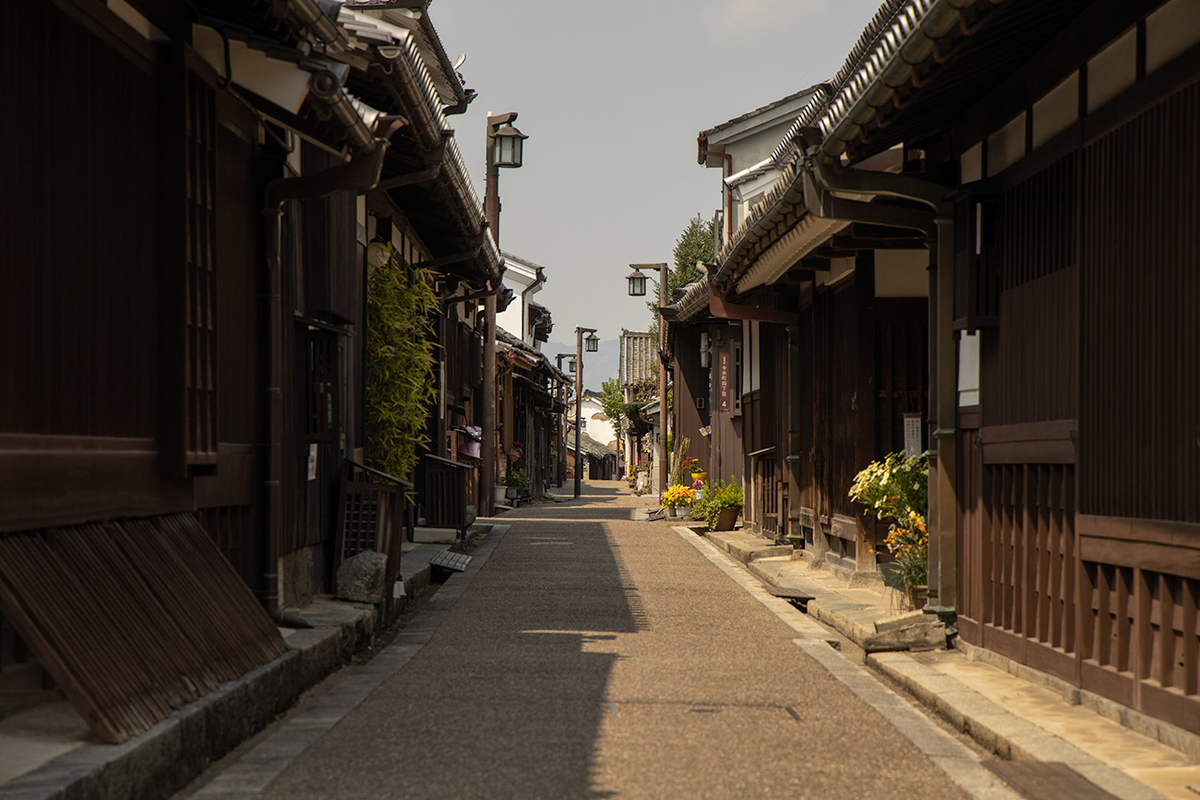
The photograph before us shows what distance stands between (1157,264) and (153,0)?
5.61 metres

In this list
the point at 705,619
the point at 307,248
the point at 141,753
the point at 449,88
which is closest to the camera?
the point at 141,753

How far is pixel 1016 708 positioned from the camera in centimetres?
749

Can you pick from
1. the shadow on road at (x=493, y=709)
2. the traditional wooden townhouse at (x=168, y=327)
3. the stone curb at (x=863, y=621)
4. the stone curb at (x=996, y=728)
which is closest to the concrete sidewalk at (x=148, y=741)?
the traditional wooden townhouse at (x=168, y=327)

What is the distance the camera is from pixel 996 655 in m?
9.06

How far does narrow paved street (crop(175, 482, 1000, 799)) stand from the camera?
591 centimetres

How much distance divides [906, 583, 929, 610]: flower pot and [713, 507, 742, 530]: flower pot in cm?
1359

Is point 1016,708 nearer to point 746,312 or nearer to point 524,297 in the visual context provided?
point 746,312

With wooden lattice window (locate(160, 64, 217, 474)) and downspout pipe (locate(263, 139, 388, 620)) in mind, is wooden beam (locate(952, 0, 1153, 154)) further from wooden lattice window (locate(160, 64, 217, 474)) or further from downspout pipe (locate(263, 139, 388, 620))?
wooden lattice window (locate(160, 64, 217, 474))

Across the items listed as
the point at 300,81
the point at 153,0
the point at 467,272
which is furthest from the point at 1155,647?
the point at 467,272

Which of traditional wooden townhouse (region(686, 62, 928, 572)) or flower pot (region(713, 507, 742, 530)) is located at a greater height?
traditional wooden townhouse (region(686, 62, 928, 572))

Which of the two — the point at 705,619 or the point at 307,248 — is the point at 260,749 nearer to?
the point at 307,248

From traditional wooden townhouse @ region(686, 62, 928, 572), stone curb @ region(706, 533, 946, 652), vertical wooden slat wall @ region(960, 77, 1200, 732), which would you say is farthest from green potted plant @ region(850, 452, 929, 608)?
traditional wooden townhouse @ region(686, 62, 928, 572)

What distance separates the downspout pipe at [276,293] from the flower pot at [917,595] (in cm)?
556

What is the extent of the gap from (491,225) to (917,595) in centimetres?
1840
